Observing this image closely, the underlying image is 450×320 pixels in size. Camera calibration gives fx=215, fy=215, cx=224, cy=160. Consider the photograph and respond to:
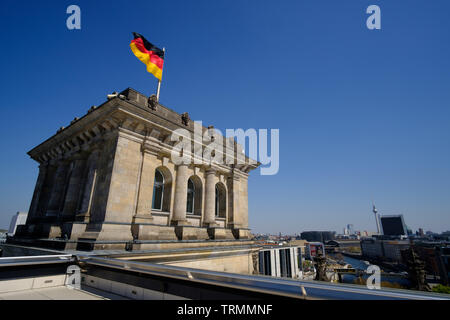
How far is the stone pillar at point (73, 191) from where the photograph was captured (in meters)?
14.7

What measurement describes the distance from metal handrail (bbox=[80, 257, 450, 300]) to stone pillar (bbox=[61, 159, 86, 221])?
13677 millimetres

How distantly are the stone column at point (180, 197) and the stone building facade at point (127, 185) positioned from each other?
0.23 ft

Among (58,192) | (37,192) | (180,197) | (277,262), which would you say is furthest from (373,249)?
(37,192)

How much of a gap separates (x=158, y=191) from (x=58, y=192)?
28.3 ft

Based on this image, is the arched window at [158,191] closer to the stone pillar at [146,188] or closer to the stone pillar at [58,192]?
the stone pillar at [146,188]

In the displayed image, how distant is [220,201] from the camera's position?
2092cm

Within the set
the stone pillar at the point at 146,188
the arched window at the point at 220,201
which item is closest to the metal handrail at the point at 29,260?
the stone pillar at the point at 146,188

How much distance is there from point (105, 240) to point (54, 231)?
4.73 metres

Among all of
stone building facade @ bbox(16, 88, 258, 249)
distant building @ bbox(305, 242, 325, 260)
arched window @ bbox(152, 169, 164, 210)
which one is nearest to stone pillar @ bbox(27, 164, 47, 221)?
stone building facade @ bbox(16, 88, 258, 249)

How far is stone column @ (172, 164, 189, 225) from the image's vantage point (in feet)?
50.1

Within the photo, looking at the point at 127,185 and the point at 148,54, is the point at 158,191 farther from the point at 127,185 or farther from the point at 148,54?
the point at 148,54

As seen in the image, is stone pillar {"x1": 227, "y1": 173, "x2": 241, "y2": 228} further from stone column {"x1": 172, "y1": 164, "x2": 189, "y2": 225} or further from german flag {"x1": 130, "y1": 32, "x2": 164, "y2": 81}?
german flag {"x1": 130, "y1": 32, "x2": 164, "y2": 81}

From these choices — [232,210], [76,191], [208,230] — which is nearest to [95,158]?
[76,191]
